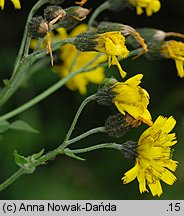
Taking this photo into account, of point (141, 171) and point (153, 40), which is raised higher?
point (153, 40)

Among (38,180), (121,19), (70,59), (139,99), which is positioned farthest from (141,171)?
(121,19)

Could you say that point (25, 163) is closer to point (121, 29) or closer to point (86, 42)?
point (86, 42)

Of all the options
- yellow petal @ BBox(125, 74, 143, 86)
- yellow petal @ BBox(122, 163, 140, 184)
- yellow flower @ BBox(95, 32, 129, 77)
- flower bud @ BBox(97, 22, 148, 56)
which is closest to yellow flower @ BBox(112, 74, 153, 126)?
yellow petal @ BBox(125, 74, 143, 86)

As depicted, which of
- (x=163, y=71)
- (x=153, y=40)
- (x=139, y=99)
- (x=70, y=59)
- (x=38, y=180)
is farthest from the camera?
(x=163, y=71)

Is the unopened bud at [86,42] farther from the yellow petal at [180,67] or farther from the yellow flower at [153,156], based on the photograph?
the yellow petal at [180,67]

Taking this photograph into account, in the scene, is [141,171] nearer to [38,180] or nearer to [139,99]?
[139,99]

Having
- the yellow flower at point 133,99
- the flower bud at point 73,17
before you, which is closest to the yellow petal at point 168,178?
the yellow flower at point 133,99
